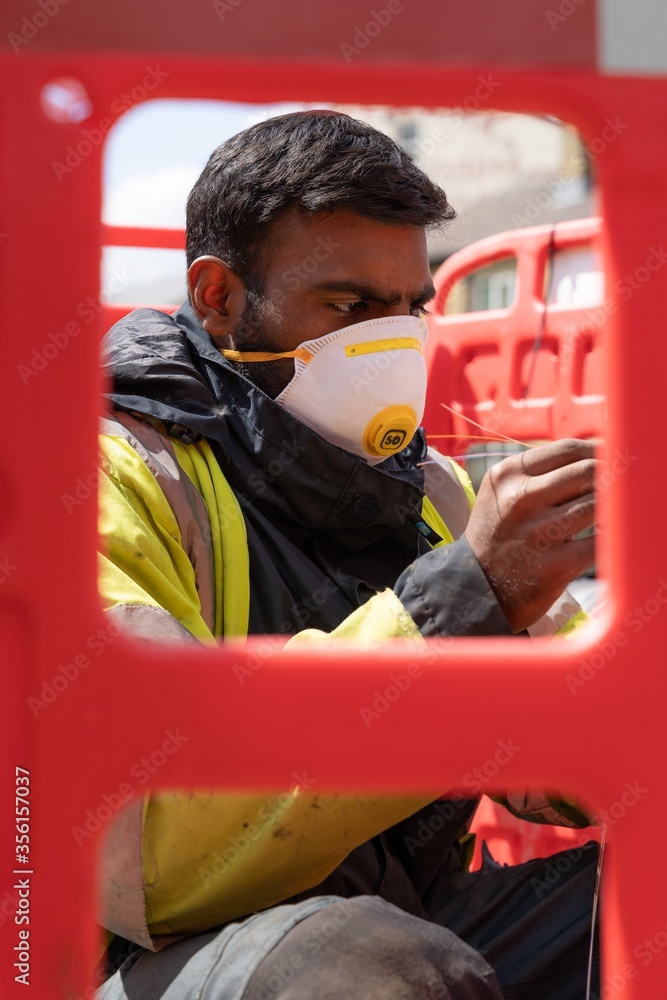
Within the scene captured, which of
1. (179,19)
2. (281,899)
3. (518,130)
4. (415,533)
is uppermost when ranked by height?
(518,130)

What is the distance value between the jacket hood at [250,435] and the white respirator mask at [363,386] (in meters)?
0.07

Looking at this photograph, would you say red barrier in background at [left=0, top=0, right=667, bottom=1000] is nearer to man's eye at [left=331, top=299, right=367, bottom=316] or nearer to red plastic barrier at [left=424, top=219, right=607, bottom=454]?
man's eye at [left=331, top=299, right=367, bottom=316]

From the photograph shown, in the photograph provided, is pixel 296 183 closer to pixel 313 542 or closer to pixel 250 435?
pixel 250 435

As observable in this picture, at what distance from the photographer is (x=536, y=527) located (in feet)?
3.23

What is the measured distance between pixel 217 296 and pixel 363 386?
1.28 feet

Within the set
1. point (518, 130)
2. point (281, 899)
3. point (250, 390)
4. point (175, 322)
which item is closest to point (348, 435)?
point (250, 390)

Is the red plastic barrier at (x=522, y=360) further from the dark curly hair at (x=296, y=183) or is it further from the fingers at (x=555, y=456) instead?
the fingers at (x=555, y=456)

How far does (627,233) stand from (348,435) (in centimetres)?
120

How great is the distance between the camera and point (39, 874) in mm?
736

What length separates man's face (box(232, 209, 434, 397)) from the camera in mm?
1989

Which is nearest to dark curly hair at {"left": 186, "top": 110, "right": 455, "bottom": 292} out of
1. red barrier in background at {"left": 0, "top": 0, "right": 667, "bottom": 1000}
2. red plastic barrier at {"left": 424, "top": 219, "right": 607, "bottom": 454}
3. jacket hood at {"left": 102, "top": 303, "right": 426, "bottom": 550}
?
jacket hood at {"left": 102, "top": 303, "right": 426, "bottom": 550}

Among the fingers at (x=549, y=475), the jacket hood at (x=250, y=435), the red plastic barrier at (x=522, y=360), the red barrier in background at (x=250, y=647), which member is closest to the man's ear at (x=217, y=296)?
the jacket hood at (x=250, y=435)

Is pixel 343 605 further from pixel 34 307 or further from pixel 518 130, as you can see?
pixel 518 130

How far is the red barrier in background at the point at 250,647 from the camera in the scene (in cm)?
72
